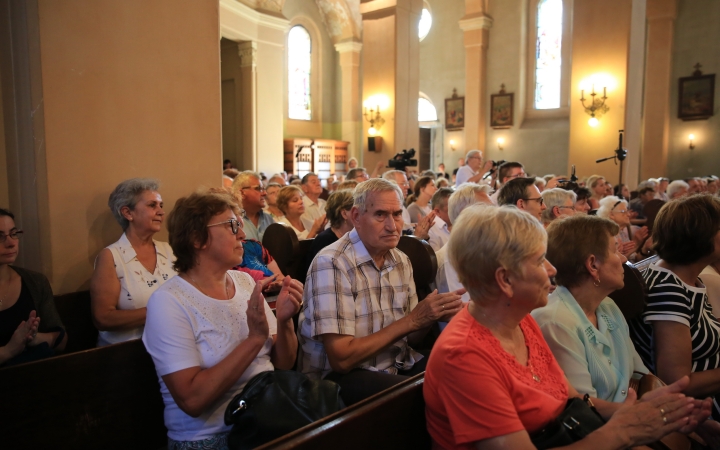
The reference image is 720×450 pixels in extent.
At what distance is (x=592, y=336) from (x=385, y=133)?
8809 mm

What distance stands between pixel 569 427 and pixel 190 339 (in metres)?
1.24

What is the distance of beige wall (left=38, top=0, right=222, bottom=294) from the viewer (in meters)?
2.72

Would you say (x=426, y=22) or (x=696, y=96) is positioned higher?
(x=426, y=22)

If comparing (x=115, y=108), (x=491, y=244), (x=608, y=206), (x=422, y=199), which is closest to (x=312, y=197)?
(x=422, y=199)

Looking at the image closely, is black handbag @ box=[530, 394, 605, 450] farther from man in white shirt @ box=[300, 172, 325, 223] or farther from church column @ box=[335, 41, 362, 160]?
church column @ box=[335, 41, 362, 160]

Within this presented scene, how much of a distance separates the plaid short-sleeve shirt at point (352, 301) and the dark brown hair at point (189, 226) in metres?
0.50

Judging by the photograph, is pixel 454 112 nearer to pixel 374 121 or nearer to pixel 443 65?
pixel 443 65

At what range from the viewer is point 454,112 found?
1786 cm

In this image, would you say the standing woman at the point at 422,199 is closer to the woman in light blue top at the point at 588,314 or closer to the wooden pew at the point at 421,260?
the wooden pew at the point at 421,260

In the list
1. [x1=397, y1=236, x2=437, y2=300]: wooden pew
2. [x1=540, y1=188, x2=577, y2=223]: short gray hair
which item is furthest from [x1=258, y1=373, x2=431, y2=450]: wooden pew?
[x1=540, y1=188, x2=577, y2=223]: short gray hair

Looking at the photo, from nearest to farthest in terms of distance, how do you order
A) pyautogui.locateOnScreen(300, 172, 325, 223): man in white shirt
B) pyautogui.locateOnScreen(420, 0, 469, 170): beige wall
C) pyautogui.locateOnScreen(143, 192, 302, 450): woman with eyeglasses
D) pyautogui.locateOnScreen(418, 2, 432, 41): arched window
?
pyautogui.locateOnScreen(143, 192, 302, 450): woman with eyeglasses
pyautogui.locateOnScreen(300, 172, 325, 223): man in white shirt
pyautogui.locateOnScreen(420, 0, 469, 170): beige wall
pyautogui.locateOnScreen(418, 2, 432, 41): arched window

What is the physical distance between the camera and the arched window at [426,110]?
18.6 m

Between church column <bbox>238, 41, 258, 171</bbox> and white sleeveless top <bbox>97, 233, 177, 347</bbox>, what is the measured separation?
418 inches

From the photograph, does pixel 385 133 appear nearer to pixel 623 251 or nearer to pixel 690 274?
pixel 623 251
